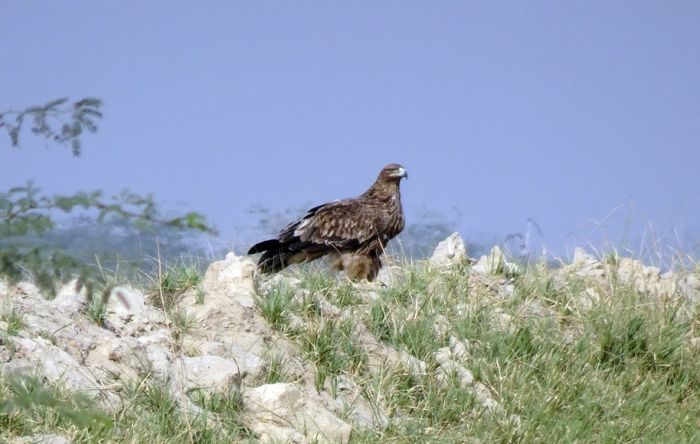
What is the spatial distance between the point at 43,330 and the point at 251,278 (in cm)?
175

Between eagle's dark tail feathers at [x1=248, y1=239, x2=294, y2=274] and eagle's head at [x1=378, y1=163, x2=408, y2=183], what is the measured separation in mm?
1386

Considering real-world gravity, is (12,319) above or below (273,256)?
above

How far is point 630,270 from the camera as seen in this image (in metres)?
11.0

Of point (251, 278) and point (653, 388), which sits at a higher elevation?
point (251, 278)

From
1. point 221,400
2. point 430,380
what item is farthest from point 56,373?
point 430,380

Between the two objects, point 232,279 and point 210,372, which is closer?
point 210,372

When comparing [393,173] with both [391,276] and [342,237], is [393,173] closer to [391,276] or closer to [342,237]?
[342,237]

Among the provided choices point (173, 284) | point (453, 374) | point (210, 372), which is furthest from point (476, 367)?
point (173, 284)

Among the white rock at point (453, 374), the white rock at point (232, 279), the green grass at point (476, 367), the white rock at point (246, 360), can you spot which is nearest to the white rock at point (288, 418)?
the green grass at point (476, 367)

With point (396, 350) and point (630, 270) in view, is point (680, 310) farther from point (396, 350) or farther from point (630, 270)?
point (396, 350)

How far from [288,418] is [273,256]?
4745 millimetres

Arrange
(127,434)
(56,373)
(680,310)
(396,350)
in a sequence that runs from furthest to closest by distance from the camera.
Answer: (680,310)
(396,350)
(56,373)
(127,434)

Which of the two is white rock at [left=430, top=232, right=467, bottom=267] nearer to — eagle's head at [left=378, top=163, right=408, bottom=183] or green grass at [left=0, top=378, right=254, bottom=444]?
eagle's head at [left=378, top=163, right=408, bottom=183]

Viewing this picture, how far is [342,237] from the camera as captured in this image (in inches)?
457
